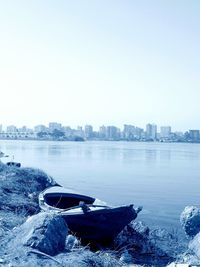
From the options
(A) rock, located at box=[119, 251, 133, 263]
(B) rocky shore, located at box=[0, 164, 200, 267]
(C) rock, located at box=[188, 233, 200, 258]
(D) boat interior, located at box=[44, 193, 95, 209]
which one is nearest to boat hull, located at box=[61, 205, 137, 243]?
(B) rocky shore, located at box=[0, 164, 200, 267]

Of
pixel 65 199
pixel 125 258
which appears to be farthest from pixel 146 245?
pixel 65 199

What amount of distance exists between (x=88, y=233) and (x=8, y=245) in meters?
4.78

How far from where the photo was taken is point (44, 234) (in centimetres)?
816

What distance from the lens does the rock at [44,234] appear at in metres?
8.02

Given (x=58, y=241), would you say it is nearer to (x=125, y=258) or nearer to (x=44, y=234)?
(x=44, y=234)

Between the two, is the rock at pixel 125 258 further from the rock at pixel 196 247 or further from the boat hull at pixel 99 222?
the rock at pixel 196 247

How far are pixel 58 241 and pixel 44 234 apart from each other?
22.2 inches

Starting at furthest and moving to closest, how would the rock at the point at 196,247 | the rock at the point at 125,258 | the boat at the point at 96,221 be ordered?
the boat at the point at 96,221, the rock at the point at 196,247, the rock at the point at 125,258

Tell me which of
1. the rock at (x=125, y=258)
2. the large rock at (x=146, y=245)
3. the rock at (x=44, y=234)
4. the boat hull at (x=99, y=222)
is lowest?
the large rock at (x=146, y=245)

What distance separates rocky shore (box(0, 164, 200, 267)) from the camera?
308 inches

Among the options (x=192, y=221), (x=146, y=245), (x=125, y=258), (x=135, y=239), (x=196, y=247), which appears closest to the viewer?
(x=125, y=258)

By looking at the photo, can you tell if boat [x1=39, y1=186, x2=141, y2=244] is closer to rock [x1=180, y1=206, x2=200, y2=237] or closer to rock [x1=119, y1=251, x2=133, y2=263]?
rock [x1=119, y1=251, x2=133, y2=263]

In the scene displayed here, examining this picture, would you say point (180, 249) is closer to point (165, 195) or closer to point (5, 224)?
point (5, 224)

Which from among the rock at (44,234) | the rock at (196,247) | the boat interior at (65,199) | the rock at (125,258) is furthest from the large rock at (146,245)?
the rock at (44,234)
